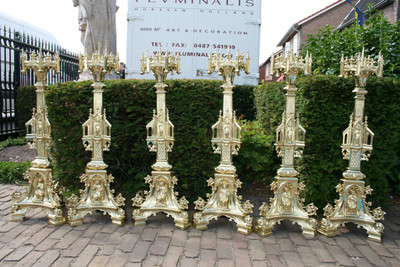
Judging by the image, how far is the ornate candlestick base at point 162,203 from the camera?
3.62 meters

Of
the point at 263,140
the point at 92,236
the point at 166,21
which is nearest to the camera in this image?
the point at 92,236

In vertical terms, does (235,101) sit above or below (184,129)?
above

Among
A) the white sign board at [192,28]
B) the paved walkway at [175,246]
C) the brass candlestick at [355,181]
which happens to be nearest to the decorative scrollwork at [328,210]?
the brass candlestick at [355,181]

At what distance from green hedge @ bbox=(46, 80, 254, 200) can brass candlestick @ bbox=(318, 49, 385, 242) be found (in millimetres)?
1631

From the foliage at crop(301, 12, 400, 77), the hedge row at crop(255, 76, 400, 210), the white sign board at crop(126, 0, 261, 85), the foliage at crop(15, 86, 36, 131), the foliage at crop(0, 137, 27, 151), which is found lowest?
the foliage at crop(0, 137, 27, 151)

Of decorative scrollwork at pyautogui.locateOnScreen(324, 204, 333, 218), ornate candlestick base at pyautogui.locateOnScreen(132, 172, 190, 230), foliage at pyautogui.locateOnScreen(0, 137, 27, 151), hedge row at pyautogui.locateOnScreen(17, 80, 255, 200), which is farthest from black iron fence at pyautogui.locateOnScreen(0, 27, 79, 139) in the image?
decorative scrollwork at pyautogui.locateOnScreen(324, 204, 333, 218)

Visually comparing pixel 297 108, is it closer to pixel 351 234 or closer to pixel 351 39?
pixel 351 234

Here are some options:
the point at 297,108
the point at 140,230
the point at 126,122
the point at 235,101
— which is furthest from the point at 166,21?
the point at 140,230

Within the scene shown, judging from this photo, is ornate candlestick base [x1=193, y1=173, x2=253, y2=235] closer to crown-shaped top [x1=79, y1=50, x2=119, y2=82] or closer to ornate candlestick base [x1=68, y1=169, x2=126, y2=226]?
ornate candlestick base [x1=68, y1=169, x2=126, y2=226]

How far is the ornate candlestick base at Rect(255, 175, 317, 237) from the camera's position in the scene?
349cm

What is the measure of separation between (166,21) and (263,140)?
410cm

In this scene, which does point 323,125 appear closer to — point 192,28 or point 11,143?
point 192,28

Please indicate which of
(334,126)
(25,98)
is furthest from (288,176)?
(25,98)

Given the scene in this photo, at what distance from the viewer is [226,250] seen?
312 cm
